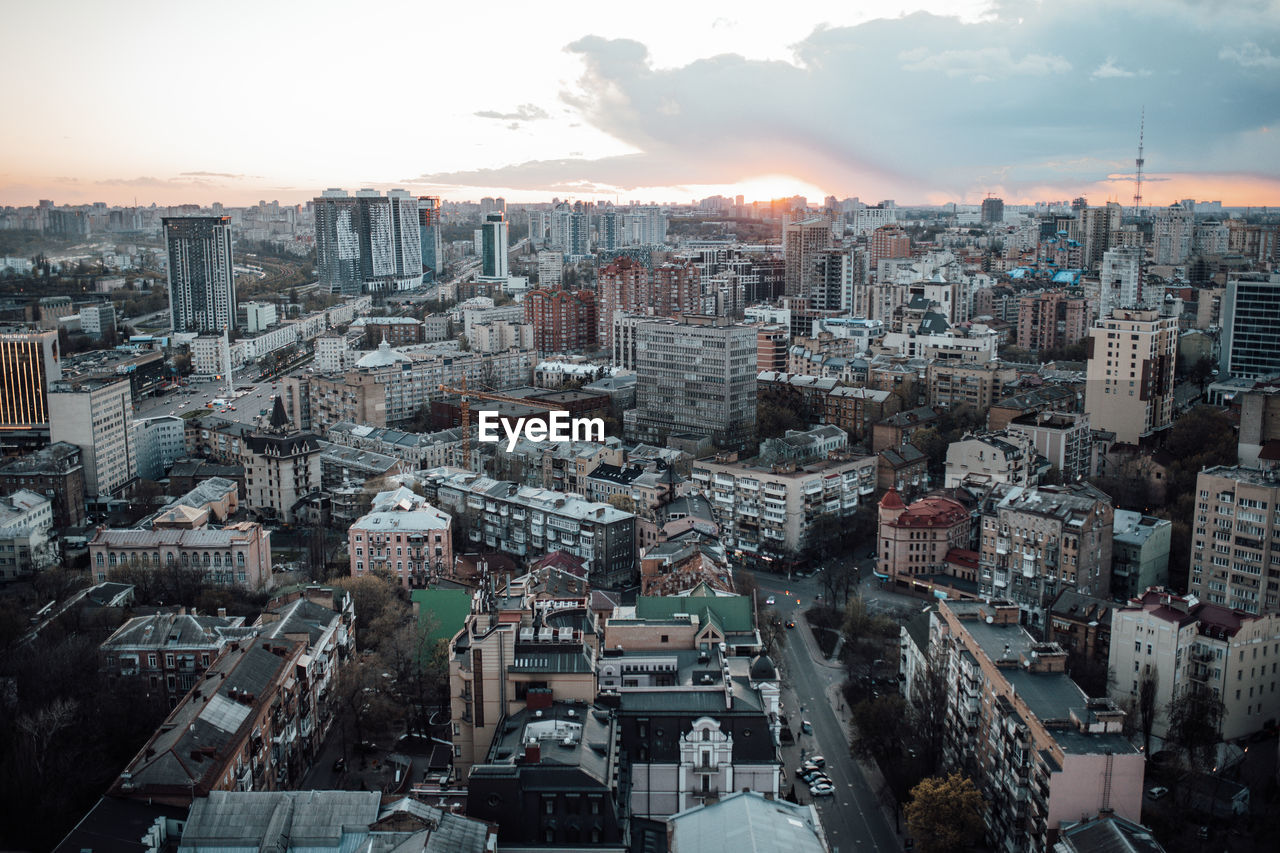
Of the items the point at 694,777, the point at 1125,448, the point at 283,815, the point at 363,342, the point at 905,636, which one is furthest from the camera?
the point at 363,342

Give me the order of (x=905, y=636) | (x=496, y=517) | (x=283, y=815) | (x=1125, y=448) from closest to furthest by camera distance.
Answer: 1. (x=283, y=815)
2. (x=905, y=636)
3. (x=496, y=517)
4. (x=1125, y=448)

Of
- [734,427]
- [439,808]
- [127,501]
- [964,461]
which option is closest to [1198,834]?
[439,808]

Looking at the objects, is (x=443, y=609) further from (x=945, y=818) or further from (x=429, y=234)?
(x=429, y=234)

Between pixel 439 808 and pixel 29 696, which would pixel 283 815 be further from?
pixel 29 696

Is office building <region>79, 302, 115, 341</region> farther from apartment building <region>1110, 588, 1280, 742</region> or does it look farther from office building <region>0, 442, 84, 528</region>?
apartment building <region>1110, 588, 1280, 742</region>

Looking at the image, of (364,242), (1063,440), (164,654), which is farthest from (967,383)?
(364,242)
